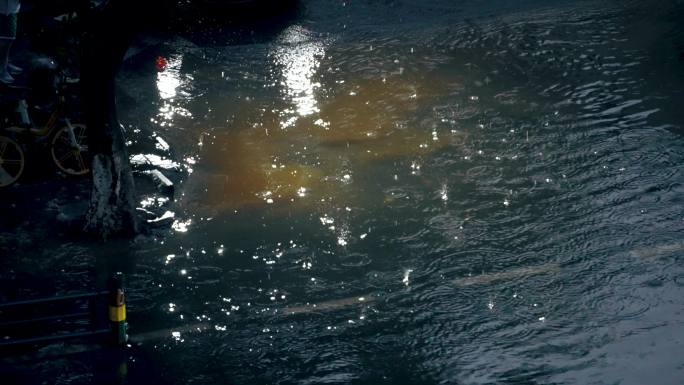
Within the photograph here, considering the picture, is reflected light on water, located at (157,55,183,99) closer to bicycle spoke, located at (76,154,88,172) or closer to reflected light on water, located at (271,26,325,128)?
reflected light on water, located at (271,26,325,128)

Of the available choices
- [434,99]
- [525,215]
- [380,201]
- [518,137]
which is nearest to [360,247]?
[380,201]

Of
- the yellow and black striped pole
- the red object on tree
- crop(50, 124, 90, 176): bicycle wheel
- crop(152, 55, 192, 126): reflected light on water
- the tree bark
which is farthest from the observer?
the red object on tree

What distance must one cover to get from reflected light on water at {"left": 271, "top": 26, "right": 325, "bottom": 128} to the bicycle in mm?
3502

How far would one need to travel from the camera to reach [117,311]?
786 cm

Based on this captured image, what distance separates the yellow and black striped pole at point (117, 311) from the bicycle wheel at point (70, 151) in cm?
395

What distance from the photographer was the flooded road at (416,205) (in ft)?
26.8

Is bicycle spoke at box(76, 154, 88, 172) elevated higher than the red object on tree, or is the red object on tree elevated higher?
the red object on tree

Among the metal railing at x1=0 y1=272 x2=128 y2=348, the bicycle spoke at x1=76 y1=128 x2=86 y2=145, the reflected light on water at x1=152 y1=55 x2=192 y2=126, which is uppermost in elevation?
the bicycle spoke at x1=76 y1=128 x2=86 y2=145

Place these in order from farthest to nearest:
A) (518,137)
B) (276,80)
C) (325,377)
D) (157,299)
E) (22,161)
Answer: (276,80)
(518,137)
(22,161)
(157,299)
(325,377)

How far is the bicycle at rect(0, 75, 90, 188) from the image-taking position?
36.3 ft

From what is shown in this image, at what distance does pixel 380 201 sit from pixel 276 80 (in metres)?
5.20

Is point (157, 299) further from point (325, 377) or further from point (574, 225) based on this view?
point (574, 225)

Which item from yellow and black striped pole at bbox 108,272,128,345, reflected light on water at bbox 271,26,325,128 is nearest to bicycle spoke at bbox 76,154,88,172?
reflected light on water at bbox 271,26,325,128

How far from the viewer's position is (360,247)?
10031 millimetres
